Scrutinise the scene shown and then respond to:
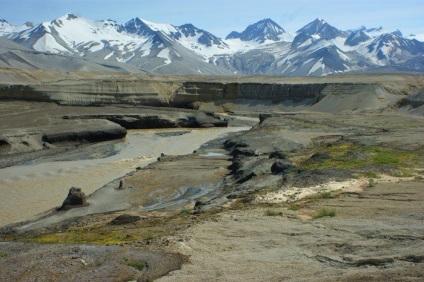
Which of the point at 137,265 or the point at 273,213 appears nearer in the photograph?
the point at 137,265

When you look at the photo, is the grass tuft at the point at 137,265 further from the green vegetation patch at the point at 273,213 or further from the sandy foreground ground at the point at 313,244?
the green vegetation patch at the point at 273,213

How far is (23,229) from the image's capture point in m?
16.3

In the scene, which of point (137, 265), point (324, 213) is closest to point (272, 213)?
point (324, 213)

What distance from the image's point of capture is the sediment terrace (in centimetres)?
5359

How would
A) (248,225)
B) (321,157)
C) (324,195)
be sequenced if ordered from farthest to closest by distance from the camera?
1. (321,157)
2. (324,195)
3. (248,225)

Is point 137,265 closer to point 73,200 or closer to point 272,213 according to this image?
point 272,213

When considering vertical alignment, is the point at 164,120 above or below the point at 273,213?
below

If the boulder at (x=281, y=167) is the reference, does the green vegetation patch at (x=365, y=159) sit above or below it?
above

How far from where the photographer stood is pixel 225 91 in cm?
6438

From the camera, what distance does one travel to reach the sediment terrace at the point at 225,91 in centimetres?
5359

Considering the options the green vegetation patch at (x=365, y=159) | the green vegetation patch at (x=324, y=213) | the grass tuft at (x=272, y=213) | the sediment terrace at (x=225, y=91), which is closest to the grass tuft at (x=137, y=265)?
the grass tuft at (x=272, y=213)

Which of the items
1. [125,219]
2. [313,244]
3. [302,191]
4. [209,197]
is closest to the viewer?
[313,244]

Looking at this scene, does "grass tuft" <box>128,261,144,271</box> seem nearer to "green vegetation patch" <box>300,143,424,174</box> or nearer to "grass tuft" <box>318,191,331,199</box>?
"grass tuft" <box>318,191,331,199</box>

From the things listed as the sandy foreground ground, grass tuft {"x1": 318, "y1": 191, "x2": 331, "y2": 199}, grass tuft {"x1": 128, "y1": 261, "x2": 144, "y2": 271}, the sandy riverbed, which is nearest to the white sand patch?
grass tuft {"x1": 318, "y1": 191, "x2": 331, "y2": 199}
